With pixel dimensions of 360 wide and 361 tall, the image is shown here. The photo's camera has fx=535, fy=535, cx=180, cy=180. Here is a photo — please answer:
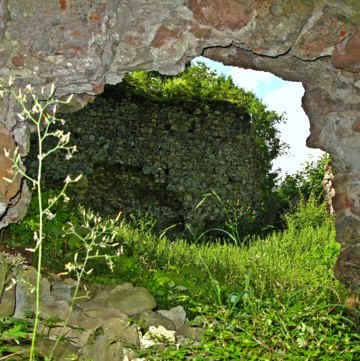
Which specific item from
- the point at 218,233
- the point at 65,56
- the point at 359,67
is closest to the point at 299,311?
the point at 359,67

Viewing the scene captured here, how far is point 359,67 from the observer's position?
11.8 ft

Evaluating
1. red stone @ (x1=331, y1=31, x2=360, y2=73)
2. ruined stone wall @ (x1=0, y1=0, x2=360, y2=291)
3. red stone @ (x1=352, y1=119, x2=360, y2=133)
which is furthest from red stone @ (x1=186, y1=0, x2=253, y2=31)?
red stone @ (x1=352, y1=119, x2=360, y2=133)

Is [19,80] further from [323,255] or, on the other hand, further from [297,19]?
[323,255]

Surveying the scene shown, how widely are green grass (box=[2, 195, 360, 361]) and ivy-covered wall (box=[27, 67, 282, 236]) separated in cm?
176

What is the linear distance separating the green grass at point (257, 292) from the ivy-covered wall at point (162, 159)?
1.76 meters

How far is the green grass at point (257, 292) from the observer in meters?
2.77

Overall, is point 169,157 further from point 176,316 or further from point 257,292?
point 176,316

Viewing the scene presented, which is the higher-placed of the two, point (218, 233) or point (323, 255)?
point (323, 255)

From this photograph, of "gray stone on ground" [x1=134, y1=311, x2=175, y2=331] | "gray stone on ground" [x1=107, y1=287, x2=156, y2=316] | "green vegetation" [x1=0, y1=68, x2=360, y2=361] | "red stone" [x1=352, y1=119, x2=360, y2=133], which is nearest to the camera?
"green vegetation" [x1=0, y1=68, x2=360, y2=361]

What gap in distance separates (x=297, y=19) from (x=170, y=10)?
0.81 metres

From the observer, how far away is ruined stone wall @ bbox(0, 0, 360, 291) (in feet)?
9.80

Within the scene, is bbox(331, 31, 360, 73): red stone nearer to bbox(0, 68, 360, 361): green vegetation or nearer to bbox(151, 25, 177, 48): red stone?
bbox(151, 25, 177, 48): red stone

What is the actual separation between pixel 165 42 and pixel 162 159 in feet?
22.6

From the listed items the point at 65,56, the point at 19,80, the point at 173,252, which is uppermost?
the point at 65,56
